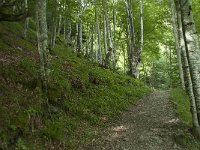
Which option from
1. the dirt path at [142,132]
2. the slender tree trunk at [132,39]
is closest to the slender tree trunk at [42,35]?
the dirt path at [142,132]

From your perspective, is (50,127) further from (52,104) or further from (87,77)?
(87,77)

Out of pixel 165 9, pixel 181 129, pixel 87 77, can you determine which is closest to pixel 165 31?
pixel 165 9

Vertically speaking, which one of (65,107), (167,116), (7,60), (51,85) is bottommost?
(167,116)

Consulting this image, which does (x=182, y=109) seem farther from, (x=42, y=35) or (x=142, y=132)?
(x=42, y=35)

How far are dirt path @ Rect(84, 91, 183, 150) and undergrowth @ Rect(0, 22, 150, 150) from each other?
1.61ft

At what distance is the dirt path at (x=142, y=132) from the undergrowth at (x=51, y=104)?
490 mm

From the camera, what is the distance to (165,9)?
29.2 m

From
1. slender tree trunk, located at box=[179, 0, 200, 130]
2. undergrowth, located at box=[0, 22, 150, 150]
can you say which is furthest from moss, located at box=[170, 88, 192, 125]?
slender tree trunk, located at box=[179, 0, 200, 130]

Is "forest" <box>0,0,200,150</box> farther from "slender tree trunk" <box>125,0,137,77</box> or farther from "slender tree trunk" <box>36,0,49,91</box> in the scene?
"slender tree trunk" <box>125,0,137,77</box>

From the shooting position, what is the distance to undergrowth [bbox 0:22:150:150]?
8.05m

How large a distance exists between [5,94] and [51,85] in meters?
2.43

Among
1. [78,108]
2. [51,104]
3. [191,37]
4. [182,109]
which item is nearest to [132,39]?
[182,109]

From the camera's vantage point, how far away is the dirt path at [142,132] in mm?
9742

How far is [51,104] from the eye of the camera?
10797 millimetres
